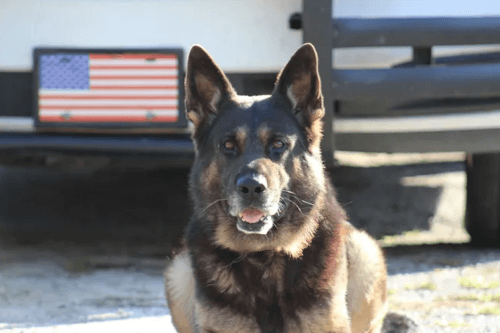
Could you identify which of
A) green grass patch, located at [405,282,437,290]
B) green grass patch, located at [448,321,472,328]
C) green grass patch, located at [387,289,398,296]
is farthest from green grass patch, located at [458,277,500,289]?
green grass patch, located at [448,321,472,328]

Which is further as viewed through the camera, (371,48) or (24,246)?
(24,246)

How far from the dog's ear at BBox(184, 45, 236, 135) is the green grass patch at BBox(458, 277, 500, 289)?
1714 millimetres

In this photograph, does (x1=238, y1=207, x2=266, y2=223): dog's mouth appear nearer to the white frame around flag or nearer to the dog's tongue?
the dog's tongue

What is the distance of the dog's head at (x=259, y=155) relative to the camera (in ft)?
10.5

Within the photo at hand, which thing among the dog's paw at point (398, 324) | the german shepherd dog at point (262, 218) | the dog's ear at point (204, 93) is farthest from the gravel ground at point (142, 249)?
the dog's ear at point (204, 93)

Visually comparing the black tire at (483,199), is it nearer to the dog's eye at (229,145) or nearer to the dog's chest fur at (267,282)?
the dog's chest fur at (267,282)

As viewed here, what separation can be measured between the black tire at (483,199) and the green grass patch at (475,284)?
2.31ft

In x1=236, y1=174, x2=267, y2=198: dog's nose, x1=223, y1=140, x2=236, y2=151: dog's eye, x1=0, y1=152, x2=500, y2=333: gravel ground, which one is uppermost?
x1=223, y1=140, x2=236, y2=151: dog's eye

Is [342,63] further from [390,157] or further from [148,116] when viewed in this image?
[390,157]

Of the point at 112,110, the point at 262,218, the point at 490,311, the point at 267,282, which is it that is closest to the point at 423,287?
the point at 490,311

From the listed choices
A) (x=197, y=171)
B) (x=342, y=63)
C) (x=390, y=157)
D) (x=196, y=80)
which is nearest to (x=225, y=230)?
(x=197, y=171)

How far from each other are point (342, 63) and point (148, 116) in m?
0.98

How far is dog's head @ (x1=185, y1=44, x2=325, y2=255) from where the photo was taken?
3193mm

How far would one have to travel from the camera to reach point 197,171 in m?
3.40
